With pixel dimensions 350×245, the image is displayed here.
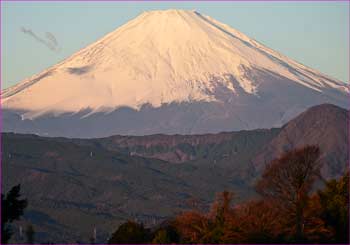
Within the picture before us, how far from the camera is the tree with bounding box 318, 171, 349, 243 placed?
59.4m

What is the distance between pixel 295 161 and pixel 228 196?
15.1ft

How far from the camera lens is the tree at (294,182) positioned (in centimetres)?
5628

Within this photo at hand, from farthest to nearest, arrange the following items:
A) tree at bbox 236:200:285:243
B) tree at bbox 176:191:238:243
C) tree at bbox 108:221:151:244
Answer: tree at bbox 108:221:151:244 → tree at bbox 176:191:238:243 → tree at bbox 236:200:285:243

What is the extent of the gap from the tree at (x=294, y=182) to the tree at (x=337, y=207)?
197 centimetres

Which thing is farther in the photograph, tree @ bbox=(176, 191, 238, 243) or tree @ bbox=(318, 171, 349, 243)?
tree @ bbox=(318, 171, 349, 243)

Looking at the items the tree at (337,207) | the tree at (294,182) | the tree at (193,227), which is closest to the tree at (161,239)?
the tree at (193,227)

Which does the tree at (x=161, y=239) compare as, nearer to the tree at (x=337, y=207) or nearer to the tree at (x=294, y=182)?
the tree at (x=294, y=182)

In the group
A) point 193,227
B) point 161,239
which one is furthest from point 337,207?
point 161,239

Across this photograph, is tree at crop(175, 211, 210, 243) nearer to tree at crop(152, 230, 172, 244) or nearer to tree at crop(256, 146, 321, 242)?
tree at crop(152, 230, 172, 244)

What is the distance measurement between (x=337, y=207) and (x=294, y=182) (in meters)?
5.92

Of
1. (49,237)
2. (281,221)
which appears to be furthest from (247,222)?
(49,237)

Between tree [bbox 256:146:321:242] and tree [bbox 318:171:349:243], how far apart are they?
6.45 feet

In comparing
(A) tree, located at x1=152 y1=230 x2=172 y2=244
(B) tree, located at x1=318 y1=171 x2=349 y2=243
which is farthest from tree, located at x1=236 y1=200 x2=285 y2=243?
(A) tree, located at x1=152 y1=230 x2=172 y2=244

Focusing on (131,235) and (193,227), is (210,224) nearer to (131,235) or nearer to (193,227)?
(193,227)
